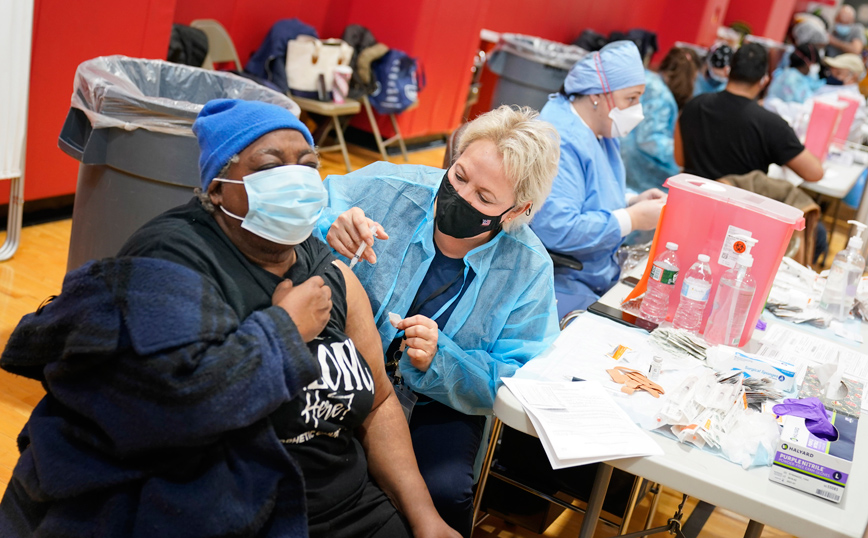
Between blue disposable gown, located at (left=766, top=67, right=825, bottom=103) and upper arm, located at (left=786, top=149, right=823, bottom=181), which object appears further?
blue disposable gown, located at (left=766, top=67, right=825, bottom=103)

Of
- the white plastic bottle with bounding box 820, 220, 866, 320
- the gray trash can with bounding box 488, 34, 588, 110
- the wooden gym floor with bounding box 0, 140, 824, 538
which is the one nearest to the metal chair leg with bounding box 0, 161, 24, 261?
the wooden gym floor with bounding box 0, 140, 824, 538

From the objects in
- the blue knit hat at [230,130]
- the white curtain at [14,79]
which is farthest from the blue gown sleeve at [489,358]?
the white curtain at [14,79]

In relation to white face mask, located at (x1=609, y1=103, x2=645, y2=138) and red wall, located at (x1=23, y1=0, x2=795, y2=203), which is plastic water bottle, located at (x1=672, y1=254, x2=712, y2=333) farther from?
red wall, located at (x1=23, y1=0, x2=795, y2=203)

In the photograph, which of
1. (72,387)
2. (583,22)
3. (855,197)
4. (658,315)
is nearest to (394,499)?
(72,387)

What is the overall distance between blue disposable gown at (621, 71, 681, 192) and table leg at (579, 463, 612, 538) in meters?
3.51

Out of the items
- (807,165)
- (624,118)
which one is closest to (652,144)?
(807,165)

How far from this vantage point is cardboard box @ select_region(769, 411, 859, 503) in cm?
158

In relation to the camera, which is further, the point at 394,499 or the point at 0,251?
the point at 0,251

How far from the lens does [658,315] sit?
7.80ft

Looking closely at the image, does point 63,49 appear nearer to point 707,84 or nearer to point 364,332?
point 364,332

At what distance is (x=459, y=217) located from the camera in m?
2.12

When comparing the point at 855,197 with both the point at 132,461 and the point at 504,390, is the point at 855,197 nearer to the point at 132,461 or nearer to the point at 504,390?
the point at 504,390

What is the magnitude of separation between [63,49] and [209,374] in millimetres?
3019

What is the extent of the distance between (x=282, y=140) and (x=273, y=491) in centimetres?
67
